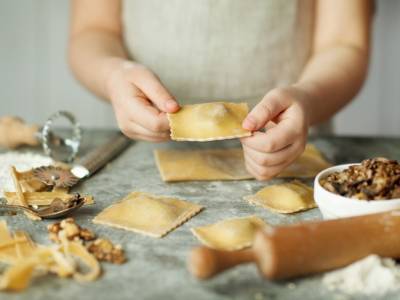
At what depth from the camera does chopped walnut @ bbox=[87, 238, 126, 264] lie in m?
0.83

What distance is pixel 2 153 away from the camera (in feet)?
4.20

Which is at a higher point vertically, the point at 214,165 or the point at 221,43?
the point at 221,43

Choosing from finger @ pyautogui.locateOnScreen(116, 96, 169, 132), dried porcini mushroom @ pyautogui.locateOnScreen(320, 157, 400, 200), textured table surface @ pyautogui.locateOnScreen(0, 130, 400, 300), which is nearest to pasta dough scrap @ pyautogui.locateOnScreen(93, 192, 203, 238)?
textured table surface @ pyautogui.locateOnScreen(0, 130, 400, 300)

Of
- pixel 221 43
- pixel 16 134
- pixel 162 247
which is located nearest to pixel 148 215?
pixel 162 247

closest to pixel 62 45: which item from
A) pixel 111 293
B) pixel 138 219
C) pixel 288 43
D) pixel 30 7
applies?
pixel 30 7

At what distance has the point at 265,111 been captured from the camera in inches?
39.1

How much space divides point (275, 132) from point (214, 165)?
220 mm

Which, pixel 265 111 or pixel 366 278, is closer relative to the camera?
pixel 366 278

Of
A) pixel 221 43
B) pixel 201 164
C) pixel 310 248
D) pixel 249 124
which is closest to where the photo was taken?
pixel 310 248

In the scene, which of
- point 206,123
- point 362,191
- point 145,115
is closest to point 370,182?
point 362,191

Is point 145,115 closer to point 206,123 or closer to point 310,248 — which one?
point 206,123

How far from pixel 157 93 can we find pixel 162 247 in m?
0.29

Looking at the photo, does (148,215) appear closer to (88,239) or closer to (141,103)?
(88,239)

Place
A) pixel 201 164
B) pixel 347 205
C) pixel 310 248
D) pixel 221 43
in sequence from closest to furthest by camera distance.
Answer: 1. pixel 310 248
2. pixel 347 205
3. pixel 201 164
4. pixel 221 43
